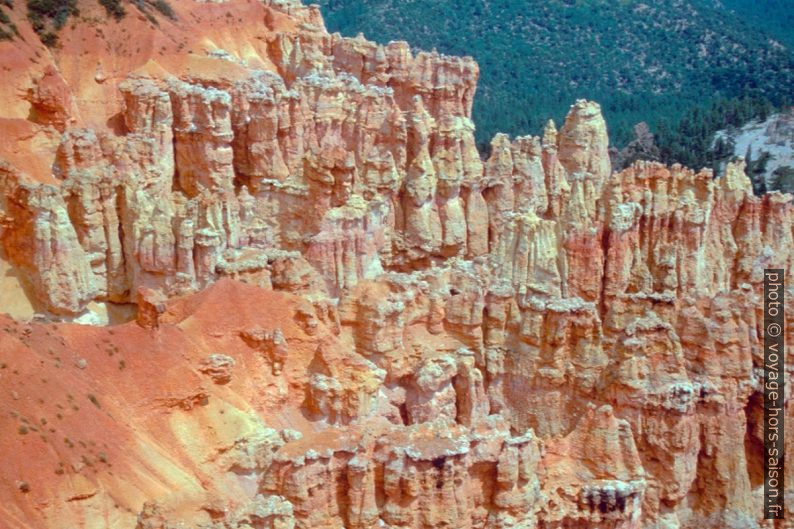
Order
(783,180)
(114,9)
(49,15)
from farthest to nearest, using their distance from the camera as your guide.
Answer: (783,180), (114,9), (49,15)

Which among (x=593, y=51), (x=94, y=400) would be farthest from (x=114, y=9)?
(x=593, y=51)

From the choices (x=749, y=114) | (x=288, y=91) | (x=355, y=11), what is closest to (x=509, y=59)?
(x=355, y=11)

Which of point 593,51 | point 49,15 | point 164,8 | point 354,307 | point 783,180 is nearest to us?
point 354,307

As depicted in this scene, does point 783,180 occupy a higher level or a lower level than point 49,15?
lower

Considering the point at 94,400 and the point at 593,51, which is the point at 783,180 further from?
the point at 94,400

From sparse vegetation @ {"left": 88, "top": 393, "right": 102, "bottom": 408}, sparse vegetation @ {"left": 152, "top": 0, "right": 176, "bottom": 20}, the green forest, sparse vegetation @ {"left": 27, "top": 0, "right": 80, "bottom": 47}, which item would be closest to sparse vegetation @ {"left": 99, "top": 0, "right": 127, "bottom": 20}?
sparse vegetation @ {"left": 27, "top": 0, "right": 80, "bottom": 47}

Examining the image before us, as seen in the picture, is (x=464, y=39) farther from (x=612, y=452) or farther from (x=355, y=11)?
(x=612, y=452)

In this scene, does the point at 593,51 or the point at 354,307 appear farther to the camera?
the point at 593,51
